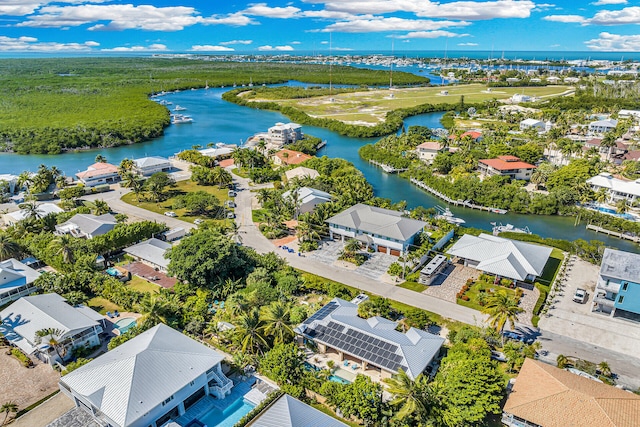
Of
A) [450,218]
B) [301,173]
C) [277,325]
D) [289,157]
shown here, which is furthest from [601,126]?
[277,325]

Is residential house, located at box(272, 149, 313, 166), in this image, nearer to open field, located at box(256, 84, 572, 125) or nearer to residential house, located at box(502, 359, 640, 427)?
open field, located at box(256, 84, 572, 125)

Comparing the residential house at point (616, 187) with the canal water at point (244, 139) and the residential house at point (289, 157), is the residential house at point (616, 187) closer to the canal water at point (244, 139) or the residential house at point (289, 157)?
the canal water at point (244, 139)

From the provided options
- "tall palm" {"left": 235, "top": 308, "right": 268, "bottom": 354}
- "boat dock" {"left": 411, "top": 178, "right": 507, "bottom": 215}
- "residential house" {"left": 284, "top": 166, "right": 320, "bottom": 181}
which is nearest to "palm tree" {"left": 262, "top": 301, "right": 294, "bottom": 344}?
"tall palm" {"left": 235, "top": 308, "right": 268, "bottom": 354}

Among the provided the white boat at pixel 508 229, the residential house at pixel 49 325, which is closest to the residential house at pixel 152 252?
the residential house at pixel 49 325

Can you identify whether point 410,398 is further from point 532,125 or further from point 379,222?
point 532,125

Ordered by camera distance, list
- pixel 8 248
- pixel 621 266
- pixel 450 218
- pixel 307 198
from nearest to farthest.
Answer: pixel 621 266 → pixel 8 248 → pixel 450 218 → pixel 307 198
